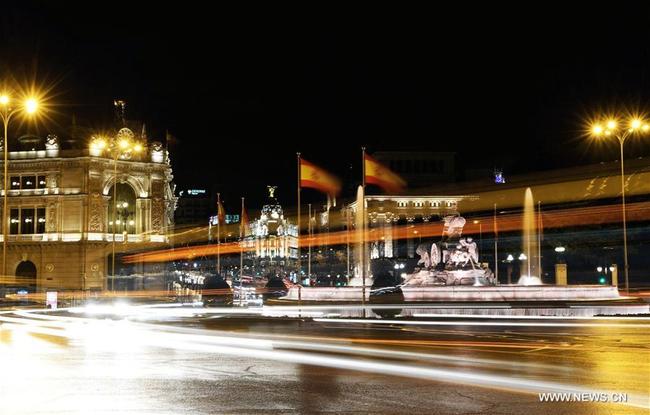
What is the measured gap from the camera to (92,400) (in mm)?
11219

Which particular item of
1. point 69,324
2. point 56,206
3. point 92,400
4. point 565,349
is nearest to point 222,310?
point 69,324

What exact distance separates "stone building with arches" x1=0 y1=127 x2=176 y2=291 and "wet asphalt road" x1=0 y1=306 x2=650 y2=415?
66.9m

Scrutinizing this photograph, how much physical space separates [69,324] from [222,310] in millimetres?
13390

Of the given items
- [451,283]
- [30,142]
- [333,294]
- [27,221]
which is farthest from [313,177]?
[30,142]

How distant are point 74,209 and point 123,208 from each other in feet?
18.2

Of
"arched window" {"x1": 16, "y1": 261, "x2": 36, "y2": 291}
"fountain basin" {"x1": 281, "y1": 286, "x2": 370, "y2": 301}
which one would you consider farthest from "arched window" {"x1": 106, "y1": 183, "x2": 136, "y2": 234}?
"fountain basin" {"x1": 281, "y1": 286, "x2": 370, "y2": 301}

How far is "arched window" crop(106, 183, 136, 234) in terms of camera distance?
9300 centimetres

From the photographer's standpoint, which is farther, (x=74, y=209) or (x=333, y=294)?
(x=74, y=209)

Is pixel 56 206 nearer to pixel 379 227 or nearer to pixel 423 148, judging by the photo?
pixel 379 227

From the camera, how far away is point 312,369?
50.1 ft

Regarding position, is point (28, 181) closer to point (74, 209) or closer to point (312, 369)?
point (74, 209)

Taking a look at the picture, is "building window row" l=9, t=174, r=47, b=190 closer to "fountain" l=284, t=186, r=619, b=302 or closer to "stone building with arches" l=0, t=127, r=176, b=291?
"stone building with arches" l=0, t=127, r=176, b=291

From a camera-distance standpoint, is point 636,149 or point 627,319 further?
point 636,149

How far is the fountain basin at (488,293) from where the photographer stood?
3866 centimetres
